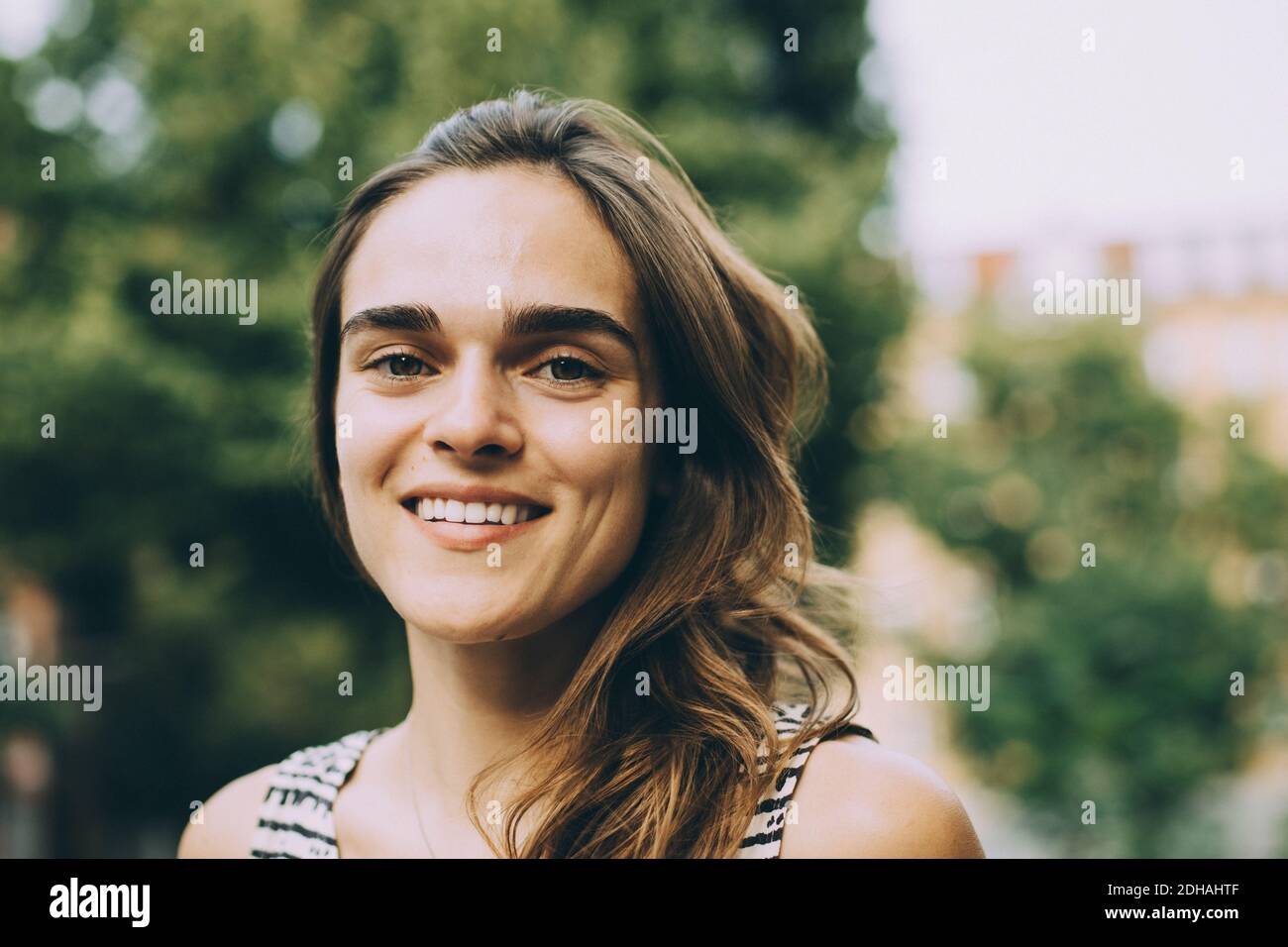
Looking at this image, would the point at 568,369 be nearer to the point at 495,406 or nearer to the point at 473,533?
the point at 495,406

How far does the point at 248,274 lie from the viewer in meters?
7.45

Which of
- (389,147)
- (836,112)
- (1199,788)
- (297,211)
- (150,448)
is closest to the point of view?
(389,147)

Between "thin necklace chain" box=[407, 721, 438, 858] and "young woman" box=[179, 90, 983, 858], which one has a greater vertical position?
"young woman" box=[179, 90, 983, 858]

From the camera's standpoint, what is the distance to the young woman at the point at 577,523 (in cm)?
151

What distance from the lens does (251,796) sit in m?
1.90

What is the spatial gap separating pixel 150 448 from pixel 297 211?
1.69 metres

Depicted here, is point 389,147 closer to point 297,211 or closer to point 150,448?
point 297,211

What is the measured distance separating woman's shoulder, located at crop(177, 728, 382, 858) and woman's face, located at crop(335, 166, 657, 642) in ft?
1.32

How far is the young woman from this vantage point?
151 cm

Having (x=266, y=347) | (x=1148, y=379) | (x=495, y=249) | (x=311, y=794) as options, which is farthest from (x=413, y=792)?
(x=1148, y=379)

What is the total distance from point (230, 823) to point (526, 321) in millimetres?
948

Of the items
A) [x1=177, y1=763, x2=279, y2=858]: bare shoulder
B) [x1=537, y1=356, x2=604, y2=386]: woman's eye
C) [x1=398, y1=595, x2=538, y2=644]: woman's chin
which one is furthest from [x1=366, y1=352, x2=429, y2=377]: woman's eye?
[x1=177, y1=763, x2=279, y2=858]: bare shoulder

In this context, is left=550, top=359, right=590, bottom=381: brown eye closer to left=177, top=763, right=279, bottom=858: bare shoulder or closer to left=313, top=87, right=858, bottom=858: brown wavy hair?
left=313, top=87, right=858, bottom=858: brown wavy hair
